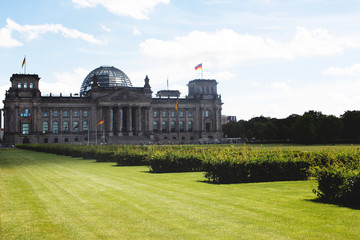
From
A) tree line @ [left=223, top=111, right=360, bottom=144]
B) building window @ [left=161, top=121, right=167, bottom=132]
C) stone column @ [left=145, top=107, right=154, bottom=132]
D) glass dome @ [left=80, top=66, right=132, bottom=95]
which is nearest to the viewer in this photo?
tree line @ [left=223, top=111, right=360, bottom=144]

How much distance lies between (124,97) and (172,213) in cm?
12945

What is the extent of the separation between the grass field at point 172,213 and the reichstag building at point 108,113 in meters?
102

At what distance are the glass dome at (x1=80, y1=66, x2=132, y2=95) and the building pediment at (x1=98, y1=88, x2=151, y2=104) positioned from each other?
11.8 meters

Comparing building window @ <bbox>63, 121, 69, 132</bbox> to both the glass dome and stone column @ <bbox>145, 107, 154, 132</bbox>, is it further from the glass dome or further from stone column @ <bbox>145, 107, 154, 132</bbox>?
stone column @ <bbox>145, 107, 154, 132</bbox>

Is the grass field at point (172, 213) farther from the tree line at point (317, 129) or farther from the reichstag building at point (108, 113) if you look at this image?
the tree line at point (317, 129)

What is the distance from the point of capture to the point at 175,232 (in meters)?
12.8

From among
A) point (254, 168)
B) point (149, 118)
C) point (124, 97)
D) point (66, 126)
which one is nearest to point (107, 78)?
point (124, 97)

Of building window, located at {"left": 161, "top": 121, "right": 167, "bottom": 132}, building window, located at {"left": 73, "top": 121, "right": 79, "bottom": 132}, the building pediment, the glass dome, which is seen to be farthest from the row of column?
the glass dome

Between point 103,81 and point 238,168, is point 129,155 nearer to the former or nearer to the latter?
point 238,168

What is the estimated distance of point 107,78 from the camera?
156000mm

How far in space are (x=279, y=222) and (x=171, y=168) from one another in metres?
20.3

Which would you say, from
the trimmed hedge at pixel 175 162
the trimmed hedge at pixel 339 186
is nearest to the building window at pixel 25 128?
the trimmed hedge at pixel 175 162

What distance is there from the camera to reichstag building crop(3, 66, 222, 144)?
134250 mm

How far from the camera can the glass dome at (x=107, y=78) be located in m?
155
